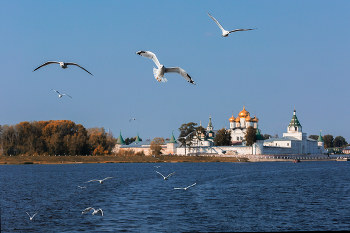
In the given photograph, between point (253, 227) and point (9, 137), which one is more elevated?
point (9, 137)

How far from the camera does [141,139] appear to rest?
521ft

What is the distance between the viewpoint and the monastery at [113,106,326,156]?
384 ft

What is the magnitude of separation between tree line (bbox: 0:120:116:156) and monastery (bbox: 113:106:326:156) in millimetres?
24321

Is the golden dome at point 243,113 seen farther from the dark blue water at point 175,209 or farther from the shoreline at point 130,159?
the dark blue water at point 175,209

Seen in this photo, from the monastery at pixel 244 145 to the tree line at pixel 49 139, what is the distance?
2432 cm

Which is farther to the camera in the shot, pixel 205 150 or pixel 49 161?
pixel 205 150

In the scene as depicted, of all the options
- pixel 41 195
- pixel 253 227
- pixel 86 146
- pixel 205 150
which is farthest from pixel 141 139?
pixel 253 227

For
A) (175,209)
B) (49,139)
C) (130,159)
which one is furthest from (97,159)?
(175,209)

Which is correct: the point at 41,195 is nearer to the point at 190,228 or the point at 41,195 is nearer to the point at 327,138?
the point at 190,228

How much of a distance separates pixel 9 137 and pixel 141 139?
2824 inches

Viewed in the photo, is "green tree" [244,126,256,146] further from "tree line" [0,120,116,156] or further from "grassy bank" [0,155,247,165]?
"tree line" [0,120,116,156]

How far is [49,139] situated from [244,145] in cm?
5382

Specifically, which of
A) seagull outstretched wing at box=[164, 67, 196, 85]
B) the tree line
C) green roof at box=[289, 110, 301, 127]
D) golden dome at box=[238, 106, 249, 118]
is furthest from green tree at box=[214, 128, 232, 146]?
seagull outstretched wing at box=[164, 67, 196, 85]

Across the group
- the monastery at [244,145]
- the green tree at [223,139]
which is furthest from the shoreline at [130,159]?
the green tree at [223,139]
